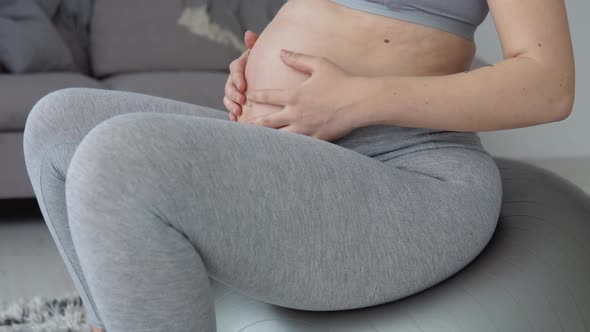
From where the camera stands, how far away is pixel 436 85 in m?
0.87

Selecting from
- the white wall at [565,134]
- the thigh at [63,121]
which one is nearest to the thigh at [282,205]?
the thigh at [63,121]

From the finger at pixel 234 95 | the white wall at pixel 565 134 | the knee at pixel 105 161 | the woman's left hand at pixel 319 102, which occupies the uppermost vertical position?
the knee at pixel 105 161

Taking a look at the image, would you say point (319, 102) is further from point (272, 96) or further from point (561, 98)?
point (561, 98)

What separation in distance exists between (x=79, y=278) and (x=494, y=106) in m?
0.58

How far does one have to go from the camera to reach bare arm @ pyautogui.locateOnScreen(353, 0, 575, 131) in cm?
85

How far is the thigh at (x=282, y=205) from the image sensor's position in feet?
2.23

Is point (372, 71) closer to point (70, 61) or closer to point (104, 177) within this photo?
point (104, 177)

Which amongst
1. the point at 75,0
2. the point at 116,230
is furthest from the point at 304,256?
the point at 75,0

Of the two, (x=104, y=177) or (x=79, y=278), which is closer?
(x=104, y=177)

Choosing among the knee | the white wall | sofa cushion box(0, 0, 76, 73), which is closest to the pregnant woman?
the knee

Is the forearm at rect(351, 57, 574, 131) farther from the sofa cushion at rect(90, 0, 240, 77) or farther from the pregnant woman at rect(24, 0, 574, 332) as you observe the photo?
the sofa cushion at rect(90, 0, 240, 77)

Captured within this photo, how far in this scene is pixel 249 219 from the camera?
0.71m

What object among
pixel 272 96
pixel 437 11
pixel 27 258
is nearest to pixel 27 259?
pixel 27 258

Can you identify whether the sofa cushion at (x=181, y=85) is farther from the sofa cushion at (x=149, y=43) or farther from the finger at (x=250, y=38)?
the finger at (x=250, y=38)
